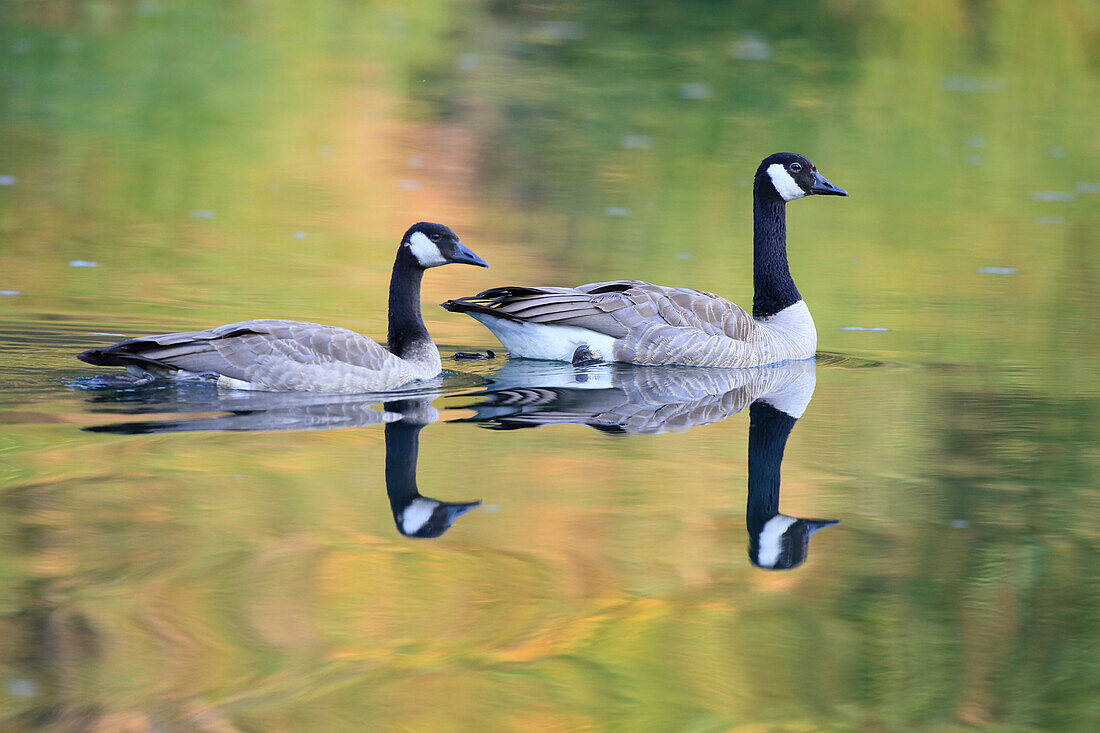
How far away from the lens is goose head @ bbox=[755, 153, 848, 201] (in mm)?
12812

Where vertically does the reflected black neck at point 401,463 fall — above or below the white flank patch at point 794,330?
below

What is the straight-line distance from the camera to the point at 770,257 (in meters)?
12.9

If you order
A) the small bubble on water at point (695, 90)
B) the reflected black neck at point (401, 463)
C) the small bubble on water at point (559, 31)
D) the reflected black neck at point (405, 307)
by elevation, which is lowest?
the reflected black neck at point (401, 463)

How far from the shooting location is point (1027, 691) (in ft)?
18.5

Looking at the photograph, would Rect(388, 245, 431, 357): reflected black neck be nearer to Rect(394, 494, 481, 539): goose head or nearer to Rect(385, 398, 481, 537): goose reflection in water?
Rect(385, 398, 481, 537): goose reflection in water

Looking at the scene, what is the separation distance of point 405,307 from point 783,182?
13.8 ft

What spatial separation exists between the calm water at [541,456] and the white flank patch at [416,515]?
0.13 ft

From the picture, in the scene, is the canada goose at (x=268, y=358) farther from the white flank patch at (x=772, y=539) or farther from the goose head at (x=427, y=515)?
the white flank patch at (x=772, y=539)

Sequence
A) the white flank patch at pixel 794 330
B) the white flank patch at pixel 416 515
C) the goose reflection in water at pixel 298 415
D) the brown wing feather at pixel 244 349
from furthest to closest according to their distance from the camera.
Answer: the white flank patch at pixel 794 330 → the brown wing feather at pixel 244 349 → the goose reflection in water at pixel 298 415 → the white flank patch at pixel 416 515

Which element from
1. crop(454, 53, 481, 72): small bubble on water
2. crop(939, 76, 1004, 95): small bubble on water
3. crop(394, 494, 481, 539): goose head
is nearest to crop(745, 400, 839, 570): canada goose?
crop(394, 494, 481, 539): goose head

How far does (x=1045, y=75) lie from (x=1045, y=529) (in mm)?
23901

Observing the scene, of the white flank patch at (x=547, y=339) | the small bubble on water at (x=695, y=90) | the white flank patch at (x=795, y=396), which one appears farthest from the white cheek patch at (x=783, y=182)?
the small bubble on water at (x=695, y=90)

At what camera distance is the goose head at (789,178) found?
1281 cm

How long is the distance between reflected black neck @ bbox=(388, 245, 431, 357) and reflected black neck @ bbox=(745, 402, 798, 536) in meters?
2.53
